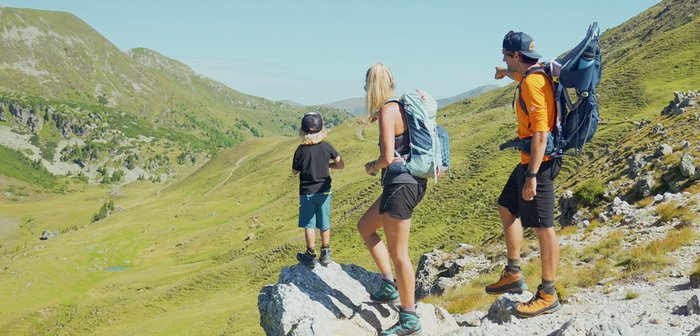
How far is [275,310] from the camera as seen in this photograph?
10.4m

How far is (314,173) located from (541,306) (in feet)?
16.9

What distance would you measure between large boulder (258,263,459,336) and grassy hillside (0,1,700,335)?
457 inches

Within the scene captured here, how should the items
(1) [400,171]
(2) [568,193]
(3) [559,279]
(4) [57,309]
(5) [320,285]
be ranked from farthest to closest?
1. (4) [57,309]
2. (2) [568,193]
3. (3) [559,279]
4. (5) [320,285]
5. (1) [400,171]

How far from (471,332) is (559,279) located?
5791 mm

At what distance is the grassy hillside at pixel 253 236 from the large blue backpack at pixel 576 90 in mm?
14062

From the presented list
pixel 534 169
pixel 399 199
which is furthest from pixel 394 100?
pixel 534 169

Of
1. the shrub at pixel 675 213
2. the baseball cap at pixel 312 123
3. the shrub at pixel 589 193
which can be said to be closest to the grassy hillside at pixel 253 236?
the shrub at pixel 589 193

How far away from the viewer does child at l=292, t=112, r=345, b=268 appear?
1089 cm

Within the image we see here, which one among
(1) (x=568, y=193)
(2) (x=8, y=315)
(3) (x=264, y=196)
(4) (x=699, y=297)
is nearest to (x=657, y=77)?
(1) (x=568, y=193)

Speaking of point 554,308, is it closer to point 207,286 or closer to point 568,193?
point 568,193

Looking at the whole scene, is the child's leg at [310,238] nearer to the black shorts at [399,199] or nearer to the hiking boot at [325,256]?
A: the hiking boot at [325,256]

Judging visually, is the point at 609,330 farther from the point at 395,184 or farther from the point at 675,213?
the point at 675,213

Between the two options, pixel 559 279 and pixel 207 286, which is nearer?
pixel 559 279

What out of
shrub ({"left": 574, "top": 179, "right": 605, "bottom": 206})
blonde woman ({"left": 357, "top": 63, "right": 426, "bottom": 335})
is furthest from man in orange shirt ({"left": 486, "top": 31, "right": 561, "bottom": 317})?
shrub ({"left": 574, "top": 179, "right": 605, "bottom": 206})
